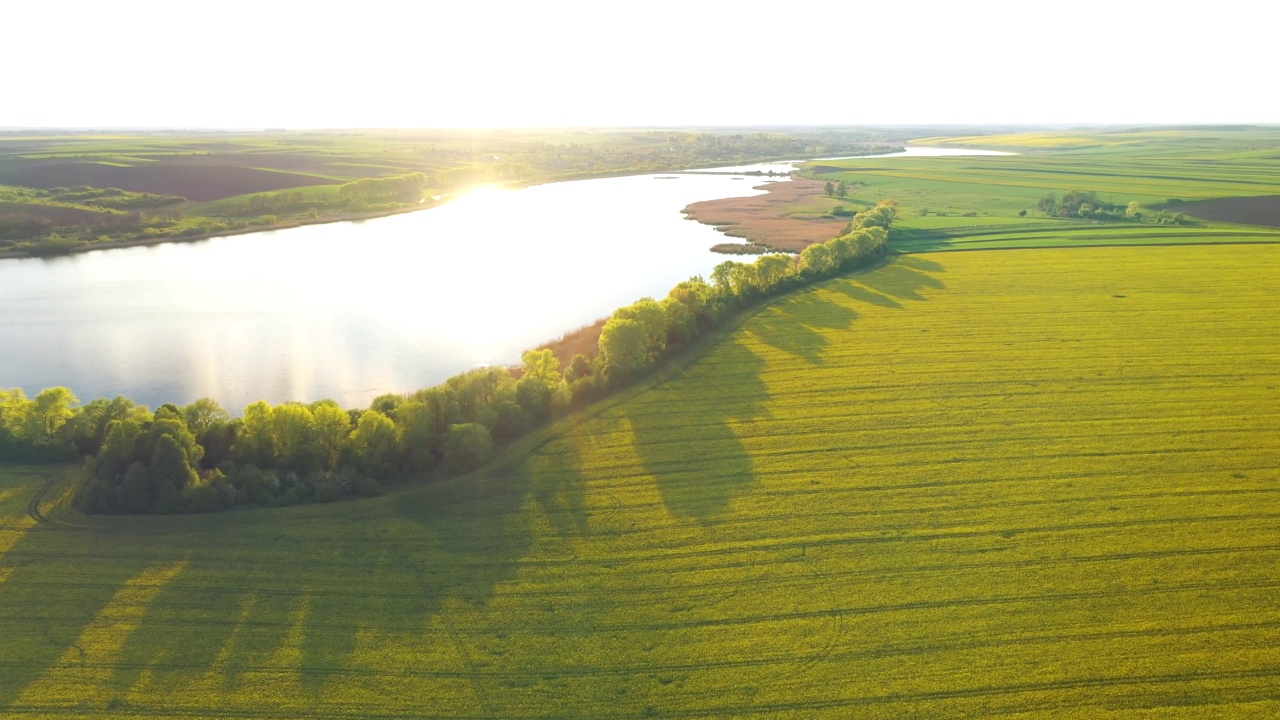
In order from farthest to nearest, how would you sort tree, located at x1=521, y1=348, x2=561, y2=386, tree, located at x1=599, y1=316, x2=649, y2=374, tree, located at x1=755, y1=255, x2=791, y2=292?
tree, located at x1=755, y1=255, x2=791, y2=292 → tree, located at x1=599, y1=316, x2=649, y2=374 → tree, located at x1=521, y1=348, x2=561, y2=386

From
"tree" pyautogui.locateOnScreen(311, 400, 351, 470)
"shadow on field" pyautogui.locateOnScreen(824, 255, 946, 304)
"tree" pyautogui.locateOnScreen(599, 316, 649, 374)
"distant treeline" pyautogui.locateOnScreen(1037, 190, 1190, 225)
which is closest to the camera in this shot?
"tree" pyautogui.locateOnScreen(311, 400, 351, 470)

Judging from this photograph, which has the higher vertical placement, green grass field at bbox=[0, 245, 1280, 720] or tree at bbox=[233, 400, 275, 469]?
tree at bbox=[233, 400, 275, 469]

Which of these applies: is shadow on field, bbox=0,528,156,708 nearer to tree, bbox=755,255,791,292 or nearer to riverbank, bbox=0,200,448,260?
tree, bbox=755,255,791,292

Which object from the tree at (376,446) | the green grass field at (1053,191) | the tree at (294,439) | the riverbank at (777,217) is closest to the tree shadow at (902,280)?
the green grass field at (1053,191)

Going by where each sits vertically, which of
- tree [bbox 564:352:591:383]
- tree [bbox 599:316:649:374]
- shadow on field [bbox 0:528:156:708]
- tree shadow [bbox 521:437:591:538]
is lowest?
shadow on field [bbox 0:528:156:708]

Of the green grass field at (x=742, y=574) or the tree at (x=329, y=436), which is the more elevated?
the tree at (x=329, y=436)

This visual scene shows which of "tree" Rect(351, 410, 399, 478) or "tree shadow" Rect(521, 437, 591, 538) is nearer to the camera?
"tree shadow" Rect(521, 437, 591, 538)

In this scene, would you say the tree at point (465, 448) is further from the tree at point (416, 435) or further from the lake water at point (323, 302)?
the lake water at point (323, 302)

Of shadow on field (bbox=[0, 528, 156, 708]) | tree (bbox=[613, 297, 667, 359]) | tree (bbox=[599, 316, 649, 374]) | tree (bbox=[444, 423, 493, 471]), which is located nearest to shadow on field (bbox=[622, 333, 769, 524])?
tree (bbox=[599, 316, 649, 374])

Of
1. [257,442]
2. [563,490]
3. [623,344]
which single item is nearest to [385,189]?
[623,344]
